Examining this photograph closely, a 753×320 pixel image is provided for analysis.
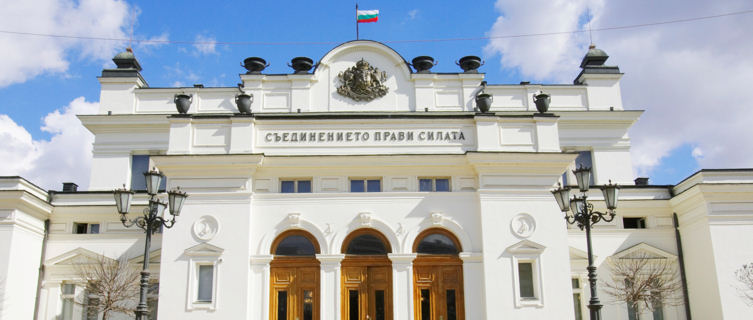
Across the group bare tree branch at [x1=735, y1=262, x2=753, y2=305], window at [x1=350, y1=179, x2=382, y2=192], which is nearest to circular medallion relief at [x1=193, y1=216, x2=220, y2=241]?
window at [x1=350, y1=179, x2=382, y2=192]

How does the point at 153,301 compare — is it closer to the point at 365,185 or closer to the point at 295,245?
the point at 295,245

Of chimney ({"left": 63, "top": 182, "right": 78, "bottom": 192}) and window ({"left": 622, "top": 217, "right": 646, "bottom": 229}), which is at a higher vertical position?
chimney ({"left": 63, "top": 182, "right": 78, "bottom": 192})

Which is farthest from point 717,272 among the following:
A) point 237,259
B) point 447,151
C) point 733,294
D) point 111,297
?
point 111,297

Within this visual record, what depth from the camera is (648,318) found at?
2628cm

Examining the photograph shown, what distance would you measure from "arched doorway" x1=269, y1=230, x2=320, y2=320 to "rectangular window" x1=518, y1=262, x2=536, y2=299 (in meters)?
6.92

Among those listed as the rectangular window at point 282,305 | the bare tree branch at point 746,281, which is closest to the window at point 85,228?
the rectangular window at point 282,305

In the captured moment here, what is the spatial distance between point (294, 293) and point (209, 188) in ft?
15.2

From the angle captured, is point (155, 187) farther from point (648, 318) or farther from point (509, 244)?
point (648, 318)

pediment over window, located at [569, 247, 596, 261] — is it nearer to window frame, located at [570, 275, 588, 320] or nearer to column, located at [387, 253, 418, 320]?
window frame, located at [570, 275, 588, 320]

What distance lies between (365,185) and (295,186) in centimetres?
247

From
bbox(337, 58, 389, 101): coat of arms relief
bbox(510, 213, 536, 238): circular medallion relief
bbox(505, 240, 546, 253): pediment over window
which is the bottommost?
bbox(505, 240, 546, 253): pediment over window

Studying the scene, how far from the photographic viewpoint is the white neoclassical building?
21.4 metres

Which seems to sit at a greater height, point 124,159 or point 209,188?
point 124,159

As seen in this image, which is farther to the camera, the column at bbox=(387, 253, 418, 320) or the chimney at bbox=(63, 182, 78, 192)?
the chimney at bbox=(63, 182, 78, 192)
